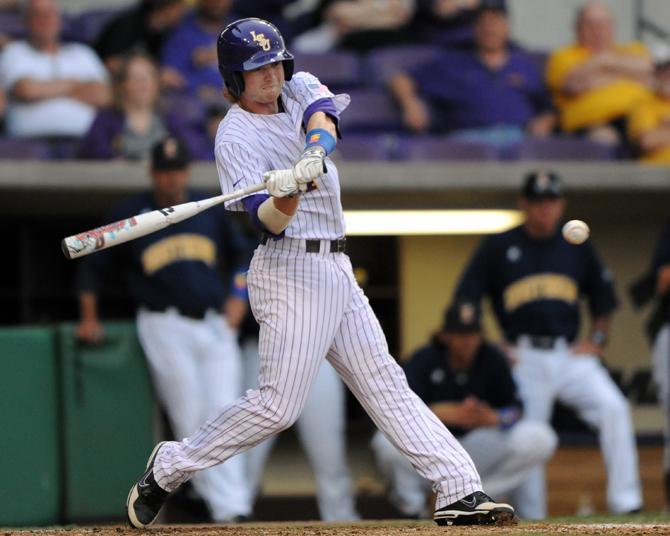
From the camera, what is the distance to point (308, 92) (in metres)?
4.63

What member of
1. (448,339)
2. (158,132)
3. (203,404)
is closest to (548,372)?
(448,339)

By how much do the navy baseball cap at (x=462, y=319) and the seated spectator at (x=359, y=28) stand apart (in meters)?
2.55

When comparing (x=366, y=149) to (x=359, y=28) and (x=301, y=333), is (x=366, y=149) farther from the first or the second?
(x=301, y=333)

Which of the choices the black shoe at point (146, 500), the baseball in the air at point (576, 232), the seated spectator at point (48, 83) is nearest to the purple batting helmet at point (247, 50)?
the baseball in the air at point (576, 232)

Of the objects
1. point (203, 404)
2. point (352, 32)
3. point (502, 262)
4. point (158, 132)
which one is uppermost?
point (352, 32)

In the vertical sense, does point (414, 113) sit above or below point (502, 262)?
above

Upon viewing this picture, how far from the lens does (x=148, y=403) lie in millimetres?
7344

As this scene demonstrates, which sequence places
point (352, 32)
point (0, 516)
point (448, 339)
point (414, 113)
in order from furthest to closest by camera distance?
point (352, 32), point (414, 113), point (448, 339), point (0, 516)

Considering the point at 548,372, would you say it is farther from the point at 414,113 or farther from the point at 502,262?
the point at 414,113

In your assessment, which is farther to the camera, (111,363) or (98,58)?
(98,58)

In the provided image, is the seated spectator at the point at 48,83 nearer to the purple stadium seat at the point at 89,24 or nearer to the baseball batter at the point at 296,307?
the purple stadium seat at the point at 89,24

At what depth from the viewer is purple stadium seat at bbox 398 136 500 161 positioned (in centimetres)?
835

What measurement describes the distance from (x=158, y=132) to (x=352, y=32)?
5.94ft

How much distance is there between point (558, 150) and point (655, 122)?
0.67 meters
